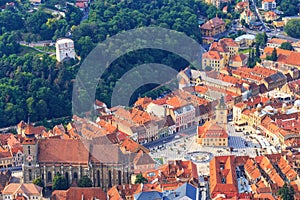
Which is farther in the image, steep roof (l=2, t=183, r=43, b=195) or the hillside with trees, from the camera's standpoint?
the hillside with trees

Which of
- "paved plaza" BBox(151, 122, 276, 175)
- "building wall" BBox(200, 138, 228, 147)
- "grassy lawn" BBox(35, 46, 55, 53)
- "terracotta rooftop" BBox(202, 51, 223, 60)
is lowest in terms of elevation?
"paved plaza" BBox(151, 122, 276, 175)

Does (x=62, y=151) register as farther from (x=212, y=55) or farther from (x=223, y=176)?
(x=212, y=55)

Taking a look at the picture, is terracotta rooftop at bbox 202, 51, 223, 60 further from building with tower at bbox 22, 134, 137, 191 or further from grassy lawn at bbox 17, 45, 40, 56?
building with tower at bbox 22, 134, 137, 191

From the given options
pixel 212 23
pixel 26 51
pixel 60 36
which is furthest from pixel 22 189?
pixel 212 23

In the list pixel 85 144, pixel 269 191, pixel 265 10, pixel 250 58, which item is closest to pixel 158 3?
pixel 265 10

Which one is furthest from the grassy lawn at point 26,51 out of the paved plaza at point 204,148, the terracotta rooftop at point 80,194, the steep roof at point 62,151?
the terracotta rooftop at point 80,194

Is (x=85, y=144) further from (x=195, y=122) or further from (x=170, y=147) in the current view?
(x=195, y=122)

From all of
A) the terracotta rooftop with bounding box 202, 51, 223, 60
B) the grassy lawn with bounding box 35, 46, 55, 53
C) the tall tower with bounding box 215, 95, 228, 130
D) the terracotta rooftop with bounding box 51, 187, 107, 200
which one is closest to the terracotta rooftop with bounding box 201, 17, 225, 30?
the terracotta rooftop with bounding box 202, 51, 223, 60
